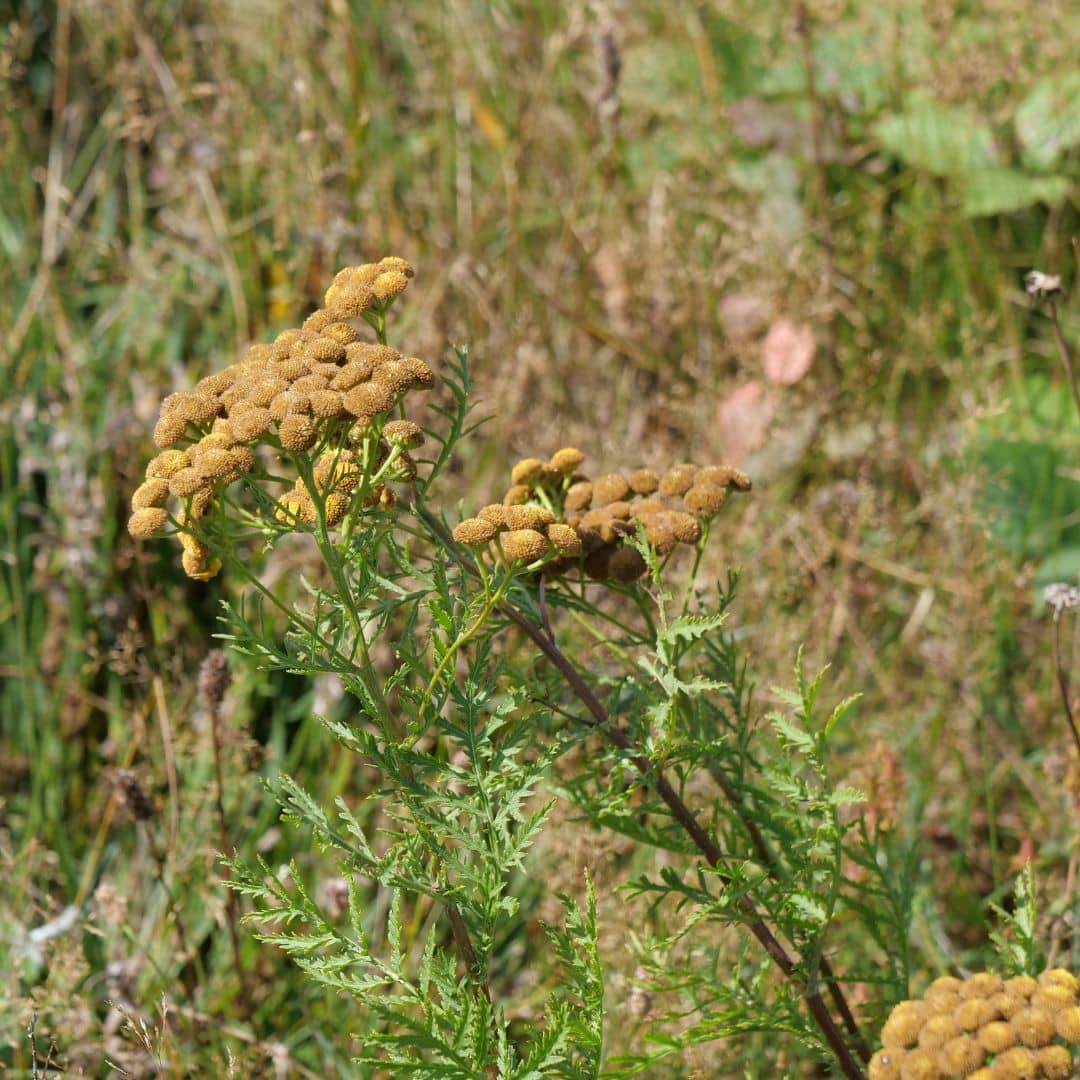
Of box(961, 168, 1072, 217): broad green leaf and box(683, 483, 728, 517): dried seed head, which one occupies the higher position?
box(961, 168, 1072, 217): broad green leaf

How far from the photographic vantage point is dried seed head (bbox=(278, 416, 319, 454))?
4.08ft

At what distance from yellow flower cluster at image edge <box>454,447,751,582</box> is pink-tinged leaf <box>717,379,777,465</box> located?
58.0 inches

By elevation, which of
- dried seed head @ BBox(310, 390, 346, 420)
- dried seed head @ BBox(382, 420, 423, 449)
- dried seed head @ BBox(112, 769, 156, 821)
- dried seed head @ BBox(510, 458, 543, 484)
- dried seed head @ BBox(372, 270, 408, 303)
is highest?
dried seed head @ BBox(372, 270, 408, 303)

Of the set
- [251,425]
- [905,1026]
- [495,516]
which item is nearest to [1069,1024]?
[905,1026]

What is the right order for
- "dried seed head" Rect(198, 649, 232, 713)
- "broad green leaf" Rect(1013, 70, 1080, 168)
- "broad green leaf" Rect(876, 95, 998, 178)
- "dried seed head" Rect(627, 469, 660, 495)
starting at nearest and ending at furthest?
1. "dried seed head" Rect(627, 469, 660, 495)
2. "dried seed head" Rect(198, 649, 232, 713)
3. "broad green leaf" Rect(1013, 70, 1080, 168)
4. "broad green leaf" Rect(876, 95, 998, 178)

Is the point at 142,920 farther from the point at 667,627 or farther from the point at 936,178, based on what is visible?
the point at 936,178

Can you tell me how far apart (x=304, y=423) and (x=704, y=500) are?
1.69 feet

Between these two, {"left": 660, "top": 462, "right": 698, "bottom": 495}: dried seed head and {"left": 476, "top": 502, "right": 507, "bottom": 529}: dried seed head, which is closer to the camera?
{"left": 476, "top": 502, "right": 507, "bottom": 529}: dried seed head

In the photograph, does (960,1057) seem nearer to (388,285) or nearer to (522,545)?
(522,545)

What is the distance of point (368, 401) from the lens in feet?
4.16

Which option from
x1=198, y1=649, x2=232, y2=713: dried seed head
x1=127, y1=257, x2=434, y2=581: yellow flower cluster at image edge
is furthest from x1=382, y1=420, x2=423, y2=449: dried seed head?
x1=198, y1=649, x2=232, y2=713: dried seed head

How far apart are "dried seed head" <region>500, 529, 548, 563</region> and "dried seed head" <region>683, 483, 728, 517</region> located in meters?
0.30

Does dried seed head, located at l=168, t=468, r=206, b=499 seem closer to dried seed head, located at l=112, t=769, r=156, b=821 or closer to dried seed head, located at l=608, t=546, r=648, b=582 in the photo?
dried seed head, located at l=608, t=546, r=648, b=582

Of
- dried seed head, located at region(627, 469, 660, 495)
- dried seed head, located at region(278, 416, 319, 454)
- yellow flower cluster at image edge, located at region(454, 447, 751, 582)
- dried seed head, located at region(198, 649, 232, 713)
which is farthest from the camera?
dried seed head, located at region(198, 649, 232, 713)
